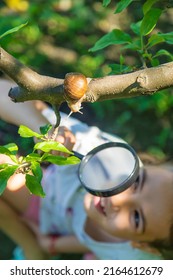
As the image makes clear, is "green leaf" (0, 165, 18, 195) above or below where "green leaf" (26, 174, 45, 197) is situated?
above

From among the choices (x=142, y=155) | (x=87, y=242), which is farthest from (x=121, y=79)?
(x=142, y=155)

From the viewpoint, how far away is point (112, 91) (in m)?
1.05

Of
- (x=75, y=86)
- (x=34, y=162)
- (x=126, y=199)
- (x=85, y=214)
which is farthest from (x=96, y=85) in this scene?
(x=85, y=214)

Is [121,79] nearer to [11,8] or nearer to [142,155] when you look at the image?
[142,155]

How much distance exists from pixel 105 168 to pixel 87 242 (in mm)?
790

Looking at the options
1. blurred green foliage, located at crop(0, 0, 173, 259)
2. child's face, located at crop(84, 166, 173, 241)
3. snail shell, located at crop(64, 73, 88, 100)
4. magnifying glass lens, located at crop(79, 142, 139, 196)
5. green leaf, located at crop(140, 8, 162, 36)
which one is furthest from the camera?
blurred green foliage, located at crop(0, 0, 173, 259)

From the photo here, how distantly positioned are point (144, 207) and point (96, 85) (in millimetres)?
1078

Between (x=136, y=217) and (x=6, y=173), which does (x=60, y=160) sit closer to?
(x=6, y=173)

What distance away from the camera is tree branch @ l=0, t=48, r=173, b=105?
104cm

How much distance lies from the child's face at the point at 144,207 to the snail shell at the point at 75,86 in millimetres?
1055

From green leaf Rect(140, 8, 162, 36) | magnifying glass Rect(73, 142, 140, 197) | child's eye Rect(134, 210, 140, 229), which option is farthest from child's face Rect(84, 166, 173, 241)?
green leaf Rect(140, 8, 162, 36)

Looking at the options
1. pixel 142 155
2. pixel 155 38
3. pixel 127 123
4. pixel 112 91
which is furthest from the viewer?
pixel 127 123

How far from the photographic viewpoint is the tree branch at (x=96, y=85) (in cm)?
104

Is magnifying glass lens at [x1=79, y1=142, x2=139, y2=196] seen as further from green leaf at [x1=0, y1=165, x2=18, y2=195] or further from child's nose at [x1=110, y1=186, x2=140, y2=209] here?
green leaf at [x1=0, y1=165, x2=18, y2=195]
